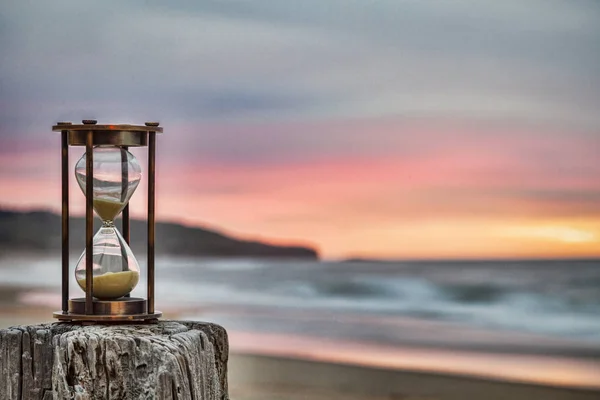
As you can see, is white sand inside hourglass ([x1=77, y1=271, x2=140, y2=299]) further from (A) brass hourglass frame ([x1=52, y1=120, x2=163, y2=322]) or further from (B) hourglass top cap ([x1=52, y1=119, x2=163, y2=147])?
(B) hourglass top cap ([x1=52, y1=119, x2=163, y2=147])

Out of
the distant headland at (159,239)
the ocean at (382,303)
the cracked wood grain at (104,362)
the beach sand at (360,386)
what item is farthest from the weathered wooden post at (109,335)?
the distant headland at (159,239)

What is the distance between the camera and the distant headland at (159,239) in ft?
20.6

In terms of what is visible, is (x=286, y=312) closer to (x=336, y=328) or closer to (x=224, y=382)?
(x=336, y=328)

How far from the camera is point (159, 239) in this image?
673 centimetres

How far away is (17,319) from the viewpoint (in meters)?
5.99

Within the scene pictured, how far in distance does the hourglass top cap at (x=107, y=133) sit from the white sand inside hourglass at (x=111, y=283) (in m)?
0.27

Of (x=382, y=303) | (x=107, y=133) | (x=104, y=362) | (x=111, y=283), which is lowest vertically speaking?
(x=382, y=303)

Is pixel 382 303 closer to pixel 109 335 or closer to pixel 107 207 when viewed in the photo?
pixel 107 207

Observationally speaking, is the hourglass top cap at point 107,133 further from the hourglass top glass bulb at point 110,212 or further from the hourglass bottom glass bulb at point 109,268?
the hourglass bottom glass bulb at point 109,268

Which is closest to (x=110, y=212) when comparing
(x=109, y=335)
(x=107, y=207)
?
(x=107, y=207)

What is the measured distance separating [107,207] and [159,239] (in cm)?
480

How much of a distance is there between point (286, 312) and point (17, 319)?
1828mm

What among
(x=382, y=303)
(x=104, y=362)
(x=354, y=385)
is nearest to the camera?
(x=104, y=362)

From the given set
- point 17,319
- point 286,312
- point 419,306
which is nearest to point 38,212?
point 17,319
